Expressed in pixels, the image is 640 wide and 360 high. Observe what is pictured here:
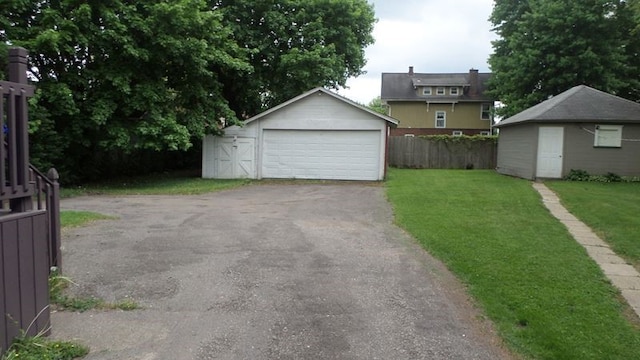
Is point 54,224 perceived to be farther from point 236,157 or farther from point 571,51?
point 571,51

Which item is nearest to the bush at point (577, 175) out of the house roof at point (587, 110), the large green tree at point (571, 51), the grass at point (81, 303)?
the house roof at point (587, 110)

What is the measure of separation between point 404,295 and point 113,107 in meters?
13.8

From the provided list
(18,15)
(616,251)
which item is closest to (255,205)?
(616,251)

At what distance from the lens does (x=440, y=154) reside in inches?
1097

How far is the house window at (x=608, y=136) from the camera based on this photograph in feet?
61.0

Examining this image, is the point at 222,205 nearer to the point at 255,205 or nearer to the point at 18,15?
the point at 255,205

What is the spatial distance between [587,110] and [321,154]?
1056cm

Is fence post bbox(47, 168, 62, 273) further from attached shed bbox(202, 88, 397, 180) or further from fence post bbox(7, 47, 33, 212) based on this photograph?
attached shed bbox(202, 88, 397, 180)

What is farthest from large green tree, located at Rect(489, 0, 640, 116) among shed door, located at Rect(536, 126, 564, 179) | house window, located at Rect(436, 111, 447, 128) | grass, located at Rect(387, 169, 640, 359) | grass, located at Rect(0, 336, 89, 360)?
grass, located at Rect(0, 336, 89, 360)

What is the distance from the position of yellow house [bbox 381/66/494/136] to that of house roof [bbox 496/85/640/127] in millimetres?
20054

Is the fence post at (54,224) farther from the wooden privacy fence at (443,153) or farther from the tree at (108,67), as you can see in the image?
the wooden privacy fence at (443,153)

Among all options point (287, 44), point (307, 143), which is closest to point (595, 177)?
point (307, 143)

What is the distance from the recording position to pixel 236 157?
805 inches

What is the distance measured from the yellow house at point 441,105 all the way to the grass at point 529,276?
29510 millimetres
